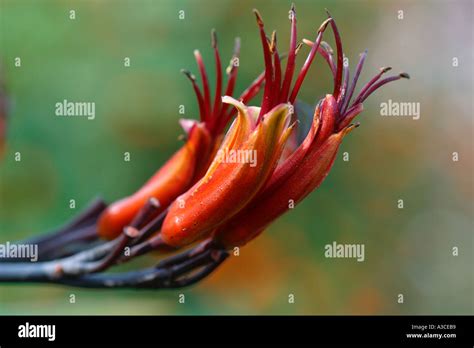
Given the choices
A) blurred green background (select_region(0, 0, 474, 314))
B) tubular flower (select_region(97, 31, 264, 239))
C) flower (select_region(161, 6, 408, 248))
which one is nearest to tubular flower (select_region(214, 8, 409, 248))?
flower (select_region(161, 6, 408, 248))

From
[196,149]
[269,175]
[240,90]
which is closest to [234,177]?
[269,175]

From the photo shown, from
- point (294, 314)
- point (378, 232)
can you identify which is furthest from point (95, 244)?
point (378, 232)

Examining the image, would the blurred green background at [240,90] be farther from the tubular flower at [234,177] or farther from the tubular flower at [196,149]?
the tubular flower at [234,177]

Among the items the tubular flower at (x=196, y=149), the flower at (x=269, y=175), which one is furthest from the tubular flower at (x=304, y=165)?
the tubular flower at (x=196, y=149)

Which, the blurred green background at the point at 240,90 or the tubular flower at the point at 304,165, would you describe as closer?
the tubular flower at the point at 304,165

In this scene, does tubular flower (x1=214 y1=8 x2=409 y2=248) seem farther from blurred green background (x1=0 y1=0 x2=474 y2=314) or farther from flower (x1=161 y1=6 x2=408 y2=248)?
blurred green background (x1=0 y1=0 x2=474 y2=314)

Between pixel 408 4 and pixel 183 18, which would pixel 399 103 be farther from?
pixel 183 18
